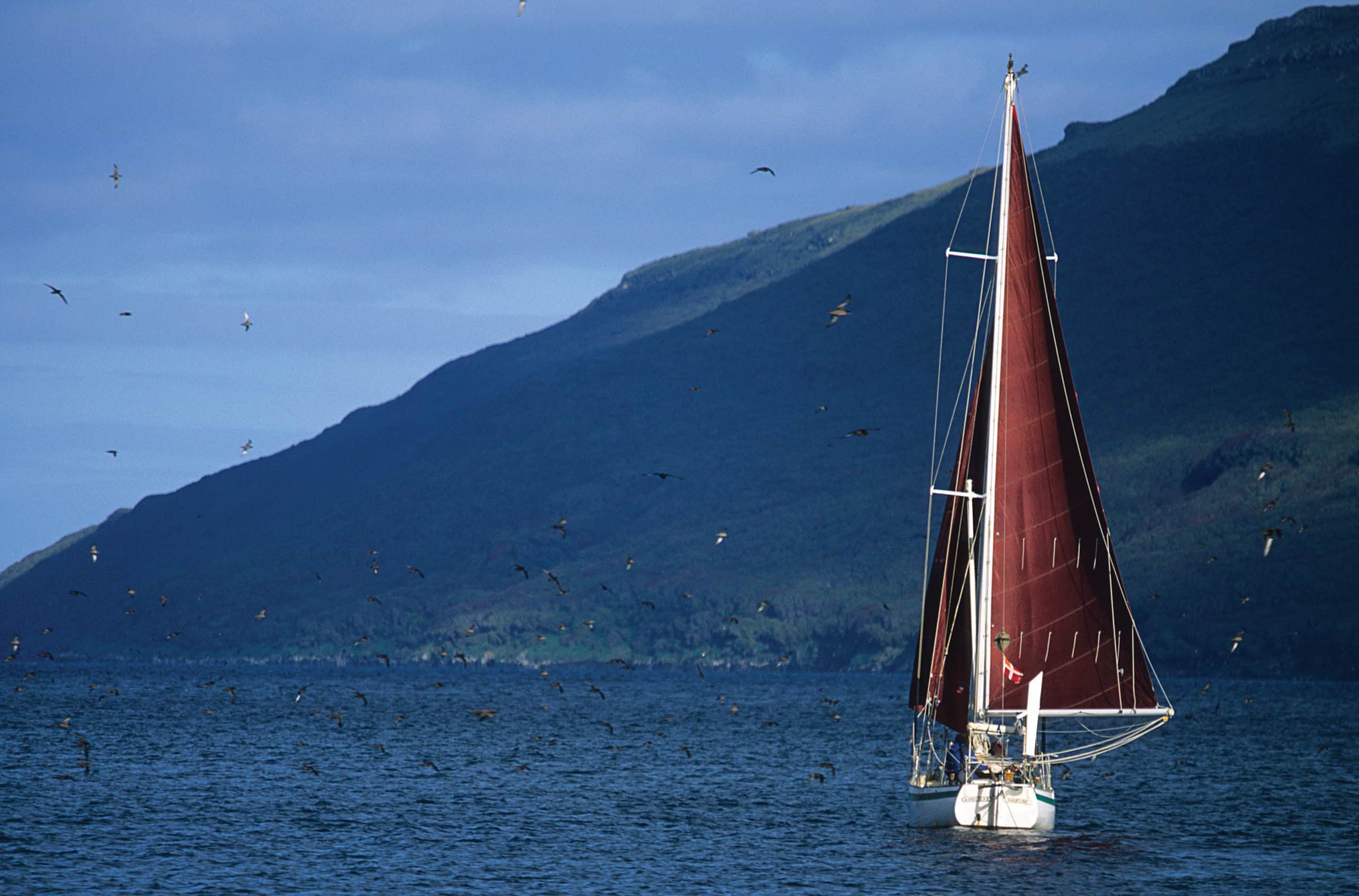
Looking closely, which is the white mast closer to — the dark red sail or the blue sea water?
the dark red sail

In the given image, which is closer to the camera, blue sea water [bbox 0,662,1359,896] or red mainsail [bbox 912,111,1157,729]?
red mainsail [bbox 912,111,1157,729]

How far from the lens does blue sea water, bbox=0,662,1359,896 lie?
43625 millimetres

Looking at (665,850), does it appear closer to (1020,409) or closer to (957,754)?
(957,754)

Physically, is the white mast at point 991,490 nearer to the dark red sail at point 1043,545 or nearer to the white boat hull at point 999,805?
the dark red sail at point 1043,545

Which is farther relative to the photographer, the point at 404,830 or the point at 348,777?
the point at 348,777

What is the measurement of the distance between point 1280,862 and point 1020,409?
16161 millimetres

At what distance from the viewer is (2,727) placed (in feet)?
356

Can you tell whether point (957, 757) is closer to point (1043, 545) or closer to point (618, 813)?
point (1043, 545)

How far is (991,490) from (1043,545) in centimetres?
196

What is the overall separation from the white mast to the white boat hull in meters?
1.95

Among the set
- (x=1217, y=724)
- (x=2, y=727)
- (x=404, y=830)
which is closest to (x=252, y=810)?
(x=404, y=830)

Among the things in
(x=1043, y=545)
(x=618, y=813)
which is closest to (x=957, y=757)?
(x=1043, y=545)

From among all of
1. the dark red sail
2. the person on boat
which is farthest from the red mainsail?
the person on boat

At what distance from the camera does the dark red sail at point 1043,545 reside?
42344mm
